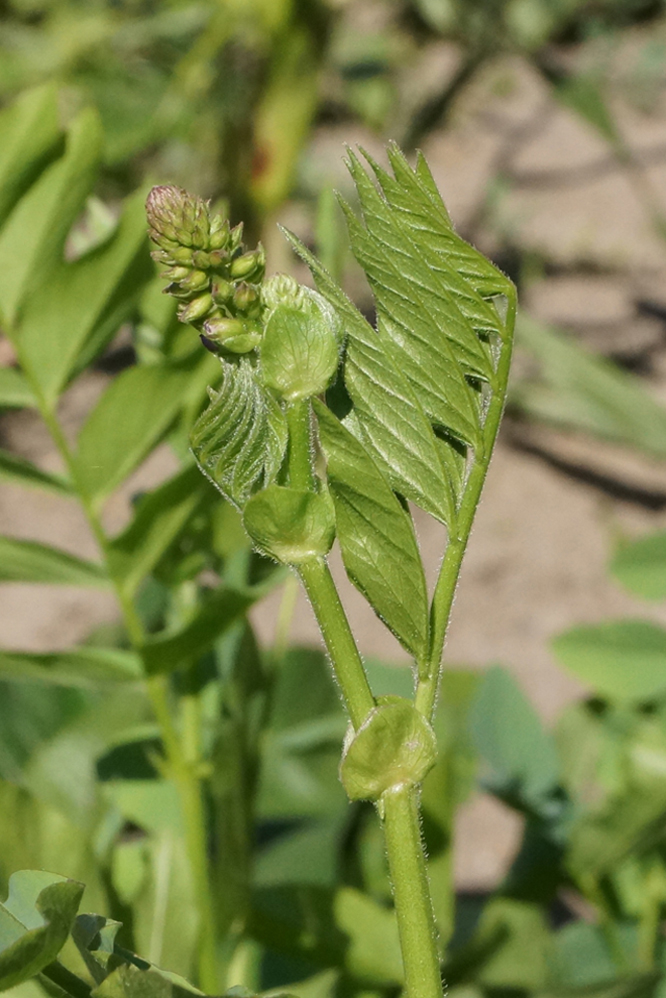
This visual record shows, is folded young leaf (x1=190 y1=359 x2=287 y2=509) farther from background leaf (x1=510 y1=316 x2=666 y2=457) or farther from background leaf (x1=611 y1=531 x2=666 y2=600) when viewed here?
background leaf (x1=510 y1=316 x2=666 y2=457)

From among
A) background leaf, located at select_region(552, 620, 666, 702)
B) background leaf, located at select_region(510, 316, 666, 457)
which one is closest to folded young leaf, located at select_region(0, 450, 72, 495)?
background leaf, located at select_region(552, 620, 666, 702)

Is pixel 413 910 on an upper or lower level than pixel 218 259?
lower

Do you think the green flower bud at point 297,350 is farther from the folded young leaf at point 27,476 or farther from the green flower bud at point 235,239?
the folded young leaf at point 27,476

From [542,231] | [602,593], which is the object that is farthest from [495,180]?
[602,593]

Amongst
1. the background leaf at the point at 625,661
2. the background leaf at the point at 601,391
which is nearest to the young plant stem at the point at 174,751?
the background leaf at the point at 625,661

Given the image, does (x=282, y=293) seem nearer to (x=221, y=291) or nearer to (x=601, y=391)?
(x=221, y=291)

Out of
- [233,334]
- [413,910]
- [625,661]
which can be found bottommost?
[625,661]

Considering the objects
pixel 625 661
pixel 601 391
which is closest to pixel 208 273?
pixel 625 661
